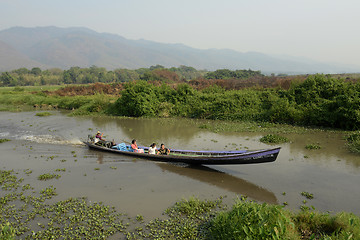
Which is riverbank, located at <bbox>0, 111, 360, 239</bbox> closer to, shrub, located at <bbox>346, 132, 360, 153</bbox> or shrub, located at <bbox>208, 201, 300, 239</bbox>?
shrub, located at <bbox>208, 201, 300, 239</bbox>

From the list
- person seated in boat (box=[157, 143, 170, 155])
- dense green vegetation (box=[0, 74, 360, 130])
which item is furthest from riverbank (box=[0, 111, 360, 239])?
dense green vegetation (box=[0, 74, 360, 130])

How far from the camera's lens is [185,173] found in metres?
12.6

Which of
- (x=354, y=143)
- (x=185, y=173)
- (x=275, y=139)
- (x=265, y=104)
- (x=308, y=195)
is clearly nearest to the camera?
(x=308, y=195)

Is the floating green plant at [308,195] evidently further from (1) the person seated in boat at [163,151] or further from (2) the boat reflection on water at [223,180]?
(1) the person seated in boat at [163,151]

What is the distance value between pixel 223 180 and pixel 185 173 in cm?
201

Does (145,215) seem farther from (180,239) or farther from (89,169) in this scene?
(89,169)

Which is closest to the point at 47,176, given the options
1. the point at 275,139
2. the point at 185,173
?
the point at 185,173

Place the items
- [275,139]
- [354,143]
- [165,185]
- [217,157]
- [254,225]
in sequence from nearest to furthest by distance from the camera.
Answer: [254,225] → [165,185] → [217,157] → [354,143] → [275,139]

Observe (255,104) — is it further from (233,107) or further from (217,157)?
(217,157)

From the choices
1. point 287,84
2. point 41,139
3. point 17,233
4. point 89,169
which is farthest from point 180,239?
point 287,84

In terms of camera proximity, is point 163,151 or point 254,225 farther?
point 163,151

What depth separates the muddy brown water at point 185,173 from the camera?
989 centimetres

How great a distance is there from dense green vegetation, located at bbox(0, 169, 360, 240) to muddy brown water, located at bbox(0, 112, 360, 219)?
0.58 m

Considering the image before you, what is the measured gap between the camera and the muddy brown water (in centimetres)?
989
